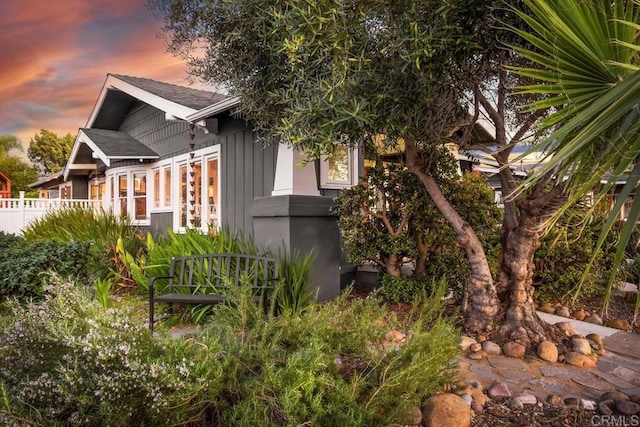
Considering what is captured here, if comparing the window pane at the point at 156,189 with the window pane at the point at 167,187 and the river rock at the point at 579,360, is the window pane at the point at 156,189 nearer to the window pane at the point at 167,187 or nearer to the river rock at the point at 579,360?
the window pane at the point at 167,187

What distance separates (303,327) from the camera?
2676mm

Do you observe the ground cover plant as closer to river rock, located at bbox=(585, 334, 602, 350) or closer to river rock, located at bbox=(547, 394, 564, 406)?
river rock, located at bbox=(547, 394, 564, 406)

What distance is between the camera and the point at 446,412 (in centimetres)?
243

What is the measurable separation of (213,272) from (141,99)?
22.4 ft

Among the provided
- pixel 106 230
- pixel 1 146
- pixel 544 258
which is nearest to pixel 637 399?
pixel 544 258

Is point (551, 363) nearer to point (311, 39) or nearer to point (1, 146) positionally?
point (311, 39)

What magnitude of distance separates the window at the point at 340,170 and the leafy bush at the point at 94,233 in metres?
3.67

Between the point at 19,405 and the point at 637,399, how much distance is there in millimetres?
3666

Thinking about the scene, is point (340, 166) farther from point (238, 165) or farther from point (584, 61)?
point (584, 61)

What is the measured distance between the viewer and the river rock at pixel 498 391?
2865 millimetres

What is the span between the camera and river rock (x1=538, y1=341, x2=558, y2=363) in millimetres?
3648

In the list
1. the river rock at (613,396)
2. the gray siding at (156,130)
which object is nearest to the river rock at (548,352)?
the river rock at (613,396)

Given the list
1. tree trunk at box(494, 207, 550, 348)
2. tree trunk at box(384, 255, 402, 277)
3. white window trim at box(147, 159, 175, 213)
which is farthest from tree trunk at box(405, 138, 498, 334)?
white window trim at box(147, 159, 175, 213)

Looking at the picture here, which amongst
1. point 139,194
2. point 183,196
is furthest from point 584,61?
point 139,194
